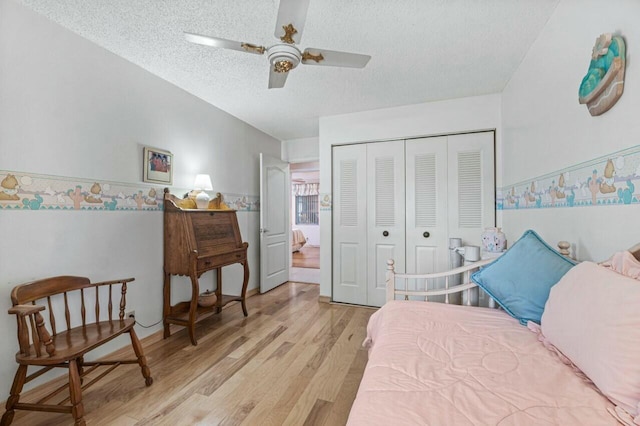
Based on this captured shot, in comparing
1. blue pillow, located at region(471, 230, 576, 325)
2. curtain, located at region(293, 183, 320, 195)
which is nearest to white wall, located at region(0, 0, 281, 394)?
blue pillow, located at region(471, 230, 576, 325)

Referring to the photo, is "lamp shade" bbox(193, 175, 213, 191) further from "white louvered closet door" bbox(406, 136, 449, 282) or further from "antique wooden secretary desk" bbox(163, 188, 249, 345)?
"white louvered closet door" bbox(406, 136, 449, 282)

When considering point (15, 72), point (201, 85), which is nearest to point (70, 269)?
point (15, 72)

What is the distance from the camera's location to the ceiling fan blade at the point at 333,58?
153cm

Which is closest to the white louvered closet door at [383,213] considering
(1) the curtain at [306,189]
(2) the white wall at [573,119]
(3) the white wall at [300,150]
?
(2) the white wall at [573,119]

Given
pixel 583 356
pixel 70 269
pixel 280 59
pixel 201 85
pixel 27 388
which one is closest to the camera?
pixel 583 356

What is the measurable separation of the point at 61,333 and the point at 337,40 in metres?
2.59

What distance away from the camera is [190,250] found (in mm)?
2406

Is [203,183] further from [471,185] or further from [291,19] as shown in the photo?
[471,185]

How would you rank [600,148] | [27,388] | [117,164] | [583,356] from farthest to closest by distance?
[117,164], [27,388], [600,148], [583,356]

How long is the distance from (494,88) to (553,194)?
1.52m

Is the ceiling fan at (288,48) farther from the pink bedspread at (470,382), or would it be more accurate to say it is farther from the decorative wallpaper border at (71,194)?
the pink bedspread at (470,382)

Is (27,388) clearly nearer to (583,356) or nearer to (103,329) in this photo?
(103,329)

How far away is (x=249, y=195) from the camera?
3.79 metres

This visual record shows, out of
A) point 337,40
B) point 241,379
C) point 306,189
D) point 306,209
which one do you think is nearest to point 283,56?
point 337,40
